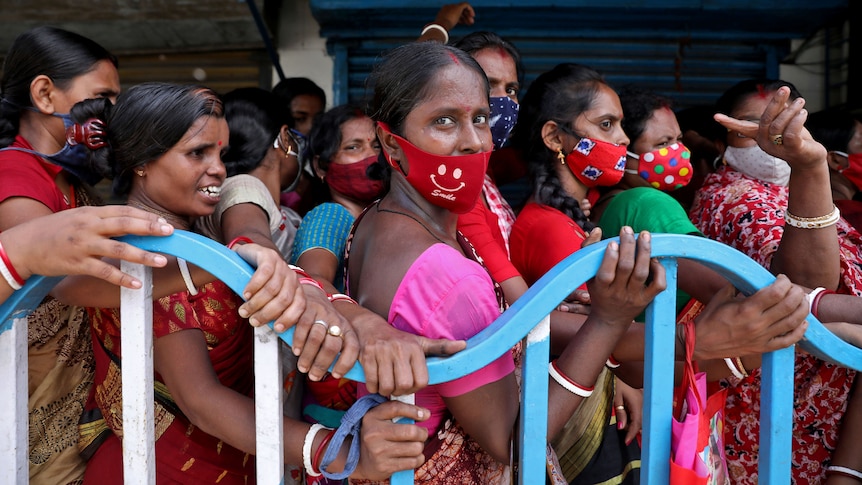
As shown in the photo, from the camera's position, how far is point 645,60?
4.82 m

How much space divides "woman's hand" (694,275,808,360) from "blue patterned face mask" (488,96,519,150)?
1.33 meters

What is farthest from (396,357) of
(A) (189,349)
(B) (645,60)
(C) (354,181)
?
(B) (645,60)

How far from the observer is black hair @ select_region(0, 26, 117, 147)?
8.10ft

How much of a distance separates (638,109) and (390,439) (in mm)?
2251

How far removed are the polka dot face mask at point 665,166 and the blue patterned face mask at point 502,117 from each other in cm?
65

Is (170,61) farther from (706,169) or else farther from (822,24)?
(822,24)

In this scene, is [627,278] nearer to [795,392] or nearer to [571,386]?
[571,386]

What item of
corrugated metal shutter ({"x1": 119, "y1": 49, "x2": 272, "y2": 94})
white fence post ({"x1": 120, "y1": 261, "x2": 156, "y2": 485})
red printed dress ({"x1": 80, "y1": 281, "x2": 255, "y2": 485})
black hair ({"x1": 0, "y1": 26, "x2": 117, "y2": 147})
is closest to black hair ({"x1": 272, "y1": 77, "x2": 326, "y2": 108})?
corrugated metal shutter ({"x1": 119, "y1": 49, "x2": 272, "y2": 94})

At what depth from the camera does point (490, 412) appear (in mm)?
1524

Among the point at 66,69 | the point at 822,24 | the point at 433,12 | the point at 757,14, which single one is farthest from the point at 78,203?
the point at 822,24

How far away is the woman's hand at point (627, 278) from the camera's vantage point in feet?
4.67

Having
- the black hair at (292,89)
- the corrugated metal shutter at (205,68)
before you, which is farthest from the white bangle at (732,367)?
the corrugated metal shutter at (205,68)

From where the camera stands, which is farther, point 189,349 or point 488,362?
point 189,349

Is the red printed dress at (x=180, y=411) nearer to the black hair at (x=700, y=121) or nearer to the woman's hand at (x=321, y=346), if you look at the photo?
the woman's hand at (x=321, y=346)
